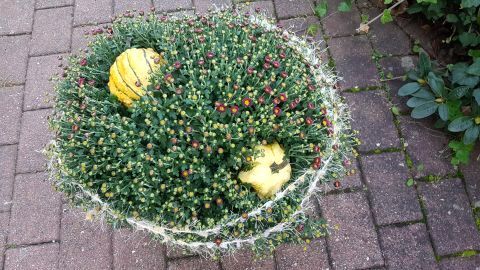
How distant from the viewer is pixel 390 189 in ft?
9.30

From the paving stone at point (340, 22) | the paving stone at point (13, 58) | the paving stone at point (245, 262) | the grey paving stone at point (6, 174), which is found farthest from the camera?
the paving stone at point (340, 22)

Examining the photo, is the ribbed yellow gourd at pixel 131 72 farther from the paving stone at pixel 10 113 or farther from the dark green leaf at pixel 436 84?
the dark green leaf at pixel 436 84

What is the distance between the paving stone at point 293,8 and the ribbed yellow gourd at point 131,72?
5.14 feet

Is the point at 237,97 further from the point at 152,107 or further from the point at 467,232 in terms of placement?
the point at 467,232

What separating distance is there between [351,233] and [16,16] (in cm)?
269

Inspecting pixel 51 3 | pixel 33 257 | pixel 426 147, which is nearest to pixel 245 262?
pixel 33 257

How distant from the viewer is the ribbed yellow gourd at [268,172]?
1.96 m

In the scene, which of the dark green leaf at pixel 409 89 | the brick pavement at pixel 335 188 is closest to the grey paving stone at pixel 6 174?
the brick pavement at pixel 335 188

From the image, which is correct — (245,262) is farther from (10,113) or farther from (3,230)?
(10,113)

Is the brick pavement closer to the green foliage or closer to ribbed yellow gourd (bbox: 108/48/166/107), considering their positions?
the green foliage

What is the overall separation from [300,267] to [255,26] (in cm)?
128

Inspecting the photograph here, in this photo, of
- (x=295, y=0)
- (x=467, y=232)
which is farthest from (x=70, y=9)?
(x=467, y=232)

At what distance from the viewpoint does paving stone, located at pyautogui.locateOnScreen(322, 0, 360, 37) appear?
335 cm

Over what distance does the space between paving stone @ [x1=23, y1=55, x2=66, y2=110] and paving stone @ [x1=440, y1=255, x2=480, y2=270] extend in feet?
8.09
